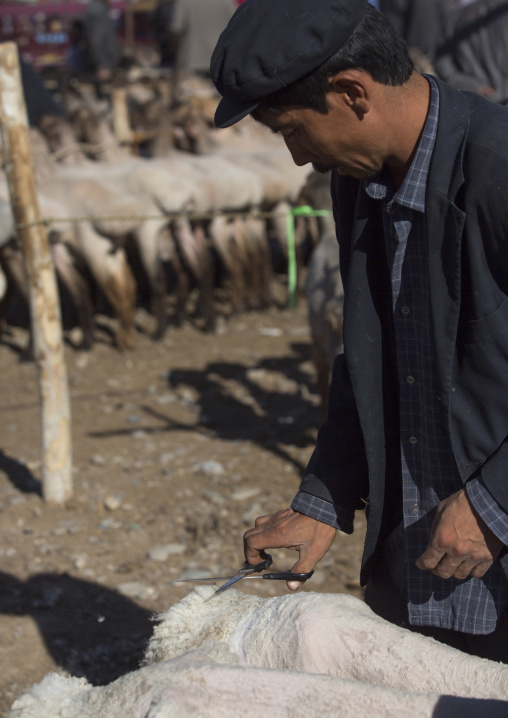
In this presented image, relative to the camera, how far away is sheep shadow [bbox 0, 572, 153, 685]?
10.5 feet

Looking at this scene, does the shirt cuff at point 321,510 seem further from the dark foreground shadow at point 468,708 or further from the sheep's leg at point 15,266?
the sheep's leg at point 15,266

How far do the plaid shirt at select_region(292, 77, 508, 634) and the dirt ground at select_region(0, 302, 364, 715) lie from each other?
5.89 feet

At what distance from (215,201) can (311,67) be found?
6.81 m

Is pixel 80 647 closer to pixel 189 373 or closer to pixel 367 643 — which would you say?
pixel 367 643

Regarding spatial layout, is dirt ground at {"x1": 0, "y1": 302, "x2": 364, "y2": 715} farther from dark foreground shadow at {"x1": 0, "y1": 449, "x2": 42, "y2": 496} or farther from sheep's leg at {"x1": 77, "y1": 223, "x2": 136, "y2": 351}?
sheep's leg at {"x1": 77, "y1": 223, "x2": 136, "y2": 351}

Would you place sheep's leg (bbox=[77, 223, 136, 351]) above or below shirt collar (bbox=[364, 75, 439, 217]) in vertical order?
→ below

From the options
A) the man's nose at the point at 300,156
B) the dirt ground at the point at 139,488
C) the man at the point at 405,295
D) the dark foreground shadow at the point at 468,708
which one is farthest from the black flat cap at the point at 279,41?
the dirt ground at the point at 139,488

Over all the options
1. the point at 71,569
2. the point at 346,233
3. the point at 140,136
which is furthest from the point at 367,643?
the point at 140,136

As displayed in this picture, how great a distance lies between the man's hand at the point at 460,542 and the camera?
1484mm

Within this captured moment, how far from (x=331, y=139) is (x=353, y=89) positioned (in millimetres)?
98

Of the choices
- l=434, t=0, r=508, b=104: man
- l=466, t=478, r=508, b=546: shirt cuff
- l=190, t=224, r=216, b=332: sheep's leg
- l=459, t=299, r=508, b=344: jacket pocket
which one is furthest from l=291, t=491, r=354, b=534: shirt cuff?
l=190, t=224, r=216, b=332: sheep's leg

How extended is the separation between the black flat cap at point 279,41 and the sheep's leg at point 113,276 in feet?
19.8

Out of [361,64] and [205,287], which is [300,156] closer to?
[361,64]

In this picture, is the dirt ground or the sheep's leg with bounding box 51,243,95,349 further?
the sheep's leg with bounding box 51,243,95,349
